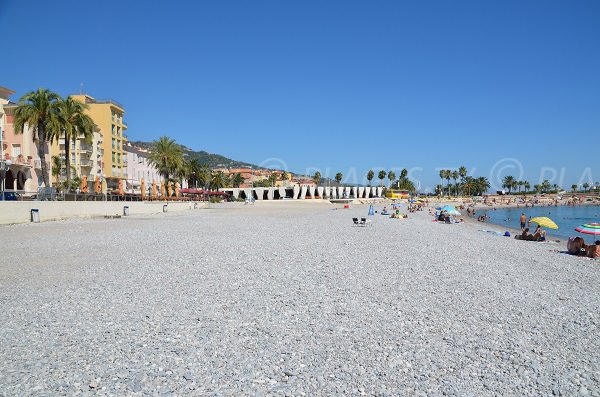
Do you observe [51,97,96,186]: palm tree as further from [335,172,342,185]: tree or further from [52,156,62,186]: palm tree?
[335,172,342,185]: tree

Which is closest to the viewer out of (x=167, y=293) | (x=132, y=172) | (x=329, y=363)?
(x=329, y=363)

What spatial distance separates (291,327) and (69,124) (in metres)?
32.8

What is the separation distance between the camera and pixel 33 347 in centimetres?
488

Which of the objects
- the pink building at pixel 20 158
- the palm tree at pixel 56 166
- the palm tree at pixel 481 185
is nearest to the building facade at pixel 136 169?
the palm tree at pixel 56 166

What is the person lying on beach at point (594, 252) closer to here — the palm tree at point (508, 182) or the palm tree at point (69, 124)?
the palm tree at point (69, 124)

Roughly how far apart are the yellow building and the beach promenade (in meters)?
52.0

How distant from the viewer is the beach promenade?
4.22 meters

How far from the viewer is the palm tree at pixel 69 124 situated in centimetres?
3184

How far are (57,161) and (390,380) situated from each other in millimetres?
55805

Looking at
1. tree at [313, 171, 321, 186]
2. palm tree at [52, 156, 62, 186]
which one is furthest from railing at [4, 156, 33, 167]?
tree at [313, 171, 321, 186]

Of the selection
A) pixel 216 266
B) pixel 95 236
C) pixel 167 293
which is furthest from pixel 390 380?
pixel 95 236

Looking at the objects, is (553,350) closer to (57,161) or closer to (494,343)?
(494,343)

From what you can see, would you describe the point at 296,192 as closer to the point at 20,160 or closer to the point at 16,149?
the point at 16,149

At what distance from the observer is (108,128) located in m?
59.0
